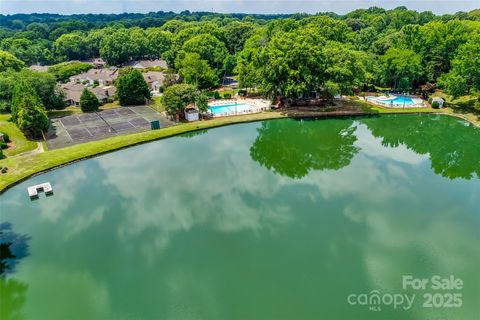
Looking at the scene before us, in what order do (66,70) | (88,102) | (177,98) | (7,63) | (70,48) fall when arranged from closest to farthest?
Result: (177,98) → (88,102) → (7,63) → (66,70) → (70,48)

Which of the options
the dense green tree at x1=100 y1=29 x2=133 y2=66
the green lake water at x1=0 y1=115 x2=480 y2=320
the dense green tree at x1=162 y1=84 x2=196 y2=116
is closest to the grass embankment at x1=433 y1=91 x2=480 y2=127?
the green lake water at x1=0 y1=115 x2=480 y2=320

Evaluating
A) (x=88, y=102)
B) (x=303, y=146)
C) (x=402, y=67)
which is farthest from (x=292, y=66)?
(x=88, y=102)

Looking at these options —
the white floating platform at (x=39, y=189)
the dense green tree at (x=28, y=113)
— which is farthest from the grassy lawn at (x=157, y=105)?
the white floating platform at (x=39, y=189)

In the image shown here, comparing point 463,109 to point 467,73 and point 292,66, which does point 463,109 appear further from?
point 292,66

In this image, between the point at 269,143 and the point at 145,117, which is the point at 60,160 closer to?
the point at 145,117

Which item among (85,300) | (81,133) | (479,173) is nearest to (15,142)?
(81,133)
